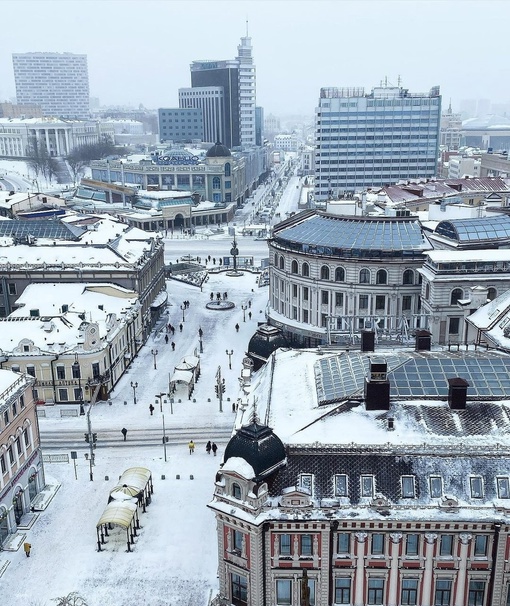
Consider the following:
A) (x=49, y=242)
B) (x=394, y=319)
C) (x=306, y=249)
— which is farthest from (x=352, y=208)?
(x=49, y=242)

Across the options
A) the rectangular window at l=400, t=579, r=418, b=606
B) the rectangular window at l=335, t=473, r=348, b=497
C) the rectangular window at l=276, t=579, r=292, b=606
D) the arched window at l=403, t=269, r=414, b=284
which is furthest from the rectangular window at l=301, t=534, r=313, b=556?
the arched window at l=403, t=269, r=414, b=284

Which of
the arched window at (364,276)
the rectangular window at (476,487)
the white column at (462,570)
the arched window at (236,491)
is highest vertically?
the arched window at (364,276)

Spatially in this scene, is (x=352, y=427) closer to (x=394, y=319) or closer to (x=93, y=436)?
(x=93, y=436)

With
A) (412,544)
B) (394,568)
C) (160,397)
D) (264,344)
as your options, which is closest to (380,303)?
(264,344)

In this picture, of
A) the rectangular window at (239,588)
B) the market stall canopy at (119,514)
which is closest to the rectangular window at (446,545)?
the rectangular window at (239,588)

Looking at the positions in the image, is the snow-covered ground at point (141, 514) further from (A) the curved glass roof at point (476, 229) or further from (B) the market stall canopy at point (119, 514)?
(A) the curved glass roof at point (476, 229)

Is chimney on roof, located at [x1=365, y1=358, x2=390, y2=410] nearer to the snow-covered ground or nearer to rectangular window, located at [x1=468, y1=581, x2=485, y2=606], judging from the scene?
rectangular window, located at [x1=468, y1=581, x2=485, y2=606]

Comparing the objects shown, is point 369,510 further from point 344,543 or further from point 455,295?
point 455,295

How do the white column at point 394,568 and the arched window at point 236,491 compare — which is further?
the arched window at point 236,491
